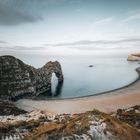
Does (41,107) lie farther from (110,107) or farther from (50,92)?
(50,92)

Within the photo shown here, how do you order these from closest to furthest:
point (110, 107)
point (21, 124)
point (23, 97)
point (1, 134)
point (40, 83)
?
point (1, 134) < point (21, 124) < point (110, 107) < point (23, 97) < point (40, 83)

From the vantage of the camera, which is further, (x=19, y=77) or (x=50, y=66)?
(x=50, y=66)

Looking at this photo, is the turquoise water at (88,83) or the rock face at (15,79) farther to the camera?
the turquoise water at (88,83)

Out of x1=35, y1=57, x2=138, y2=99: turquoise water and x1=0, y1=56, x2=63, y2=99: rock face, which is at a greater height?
x1=0, y1=56, x2=63, y2=99: rock face

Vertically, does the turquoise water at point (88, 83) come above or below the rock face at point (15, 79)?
below

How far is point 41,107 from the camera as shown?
36156 millimetres

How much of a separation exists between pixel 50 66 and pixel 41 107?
26747 millimetres

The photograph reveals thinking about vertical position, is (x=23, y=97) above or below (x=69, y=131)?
below

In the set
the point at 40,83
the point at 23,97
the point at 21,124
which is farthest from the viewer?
the point at 40,83

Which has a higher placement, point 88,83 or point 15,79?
point 15,79

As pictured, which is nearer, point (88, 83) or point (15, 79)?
point (15, 79)

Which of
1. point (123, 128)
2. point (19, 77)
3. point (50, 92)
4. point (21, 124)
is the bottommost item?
point (50, 92)

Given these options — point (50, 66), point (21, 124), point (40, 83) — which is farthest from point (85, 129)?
point (50, 66)

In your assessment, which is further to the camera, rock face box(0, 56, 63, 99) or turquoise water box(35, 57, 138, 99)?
turquoise water box(35, 57, 138, 99)
